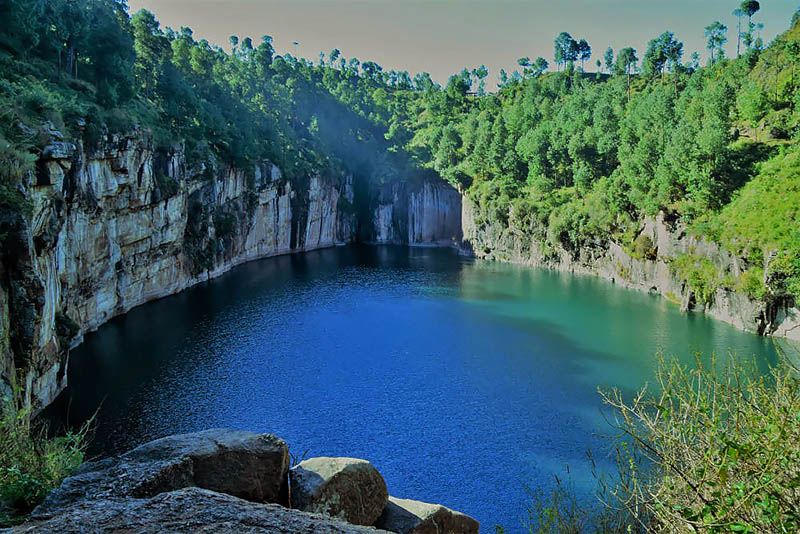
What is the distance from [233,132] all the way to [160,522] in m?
61.2

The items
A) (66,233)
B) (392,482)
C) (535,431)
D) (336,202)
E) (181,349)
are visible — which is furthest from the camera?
(336,202)

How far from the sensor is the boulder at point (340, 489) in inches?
405

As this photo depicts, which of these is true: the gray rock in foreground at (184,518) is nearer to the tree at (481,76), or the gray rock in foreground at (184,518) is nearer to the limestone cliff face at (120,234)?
the limestone cliff face at (120,234)

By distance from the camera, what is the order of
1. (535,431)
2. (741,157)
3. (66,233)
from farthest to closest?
(741,157)
(66,233)
(535,431)

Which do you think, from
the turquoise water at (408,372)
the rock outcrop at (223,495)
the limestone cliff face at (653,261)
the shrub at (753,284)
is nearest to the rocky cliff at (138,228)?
the turquoise water at (408,372)

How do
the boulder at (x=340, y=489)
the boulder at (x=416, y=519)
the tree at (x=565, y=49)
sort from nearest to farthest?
the boulder at (x=340, y=489) < the boulder at (x=416, y=519) < the tree at (x=565, y=49)

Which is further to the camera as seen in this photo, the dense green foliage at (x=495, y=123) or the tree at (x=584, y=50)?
the tree at (x=584, y=50)

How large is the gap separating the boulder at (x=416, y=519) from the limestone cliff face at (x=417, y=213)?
238ft

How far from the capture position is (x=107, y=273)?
1528 inches

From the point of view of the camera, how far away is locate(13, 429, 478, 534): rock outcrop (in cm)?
507

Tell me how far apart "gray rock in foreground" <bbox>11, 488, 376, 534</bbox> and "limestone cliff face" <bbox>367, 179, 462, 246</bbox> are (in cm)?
7967

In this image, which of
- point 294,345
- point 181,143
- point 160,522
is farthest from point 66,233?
point 160,522

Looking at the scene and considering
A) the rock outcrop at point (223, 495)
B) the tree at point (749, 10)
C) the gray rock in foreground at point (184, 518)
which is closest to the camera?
the gray rock in foreground at point (184, 518)

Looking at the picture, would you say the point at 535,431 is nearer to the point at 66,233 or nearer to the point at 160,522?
the point at 160,522
